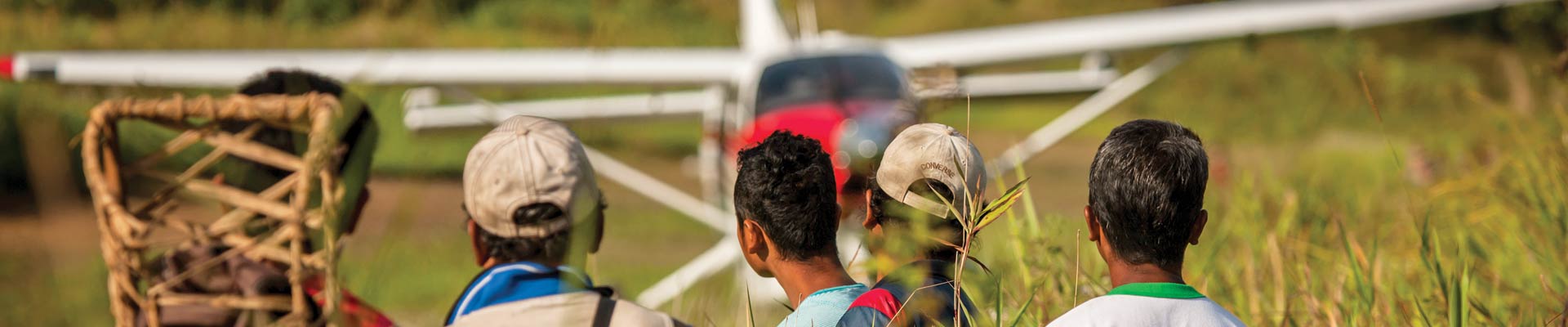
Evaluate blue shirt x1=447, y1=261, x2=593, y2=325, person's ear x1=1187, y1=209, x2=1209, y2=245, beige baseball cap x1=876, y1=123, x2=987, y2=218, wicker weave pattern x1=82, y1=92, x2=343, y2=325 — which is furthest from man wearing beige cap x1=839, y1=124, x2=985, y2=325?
wicker weave pattern x1=82, y1=92, x2=343, y2=325

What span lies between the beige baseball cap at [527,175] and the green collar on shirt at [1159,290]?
28.0 inches

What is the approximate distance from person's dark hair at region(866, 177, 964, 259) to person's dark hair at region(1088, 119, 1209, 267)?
0.23 m

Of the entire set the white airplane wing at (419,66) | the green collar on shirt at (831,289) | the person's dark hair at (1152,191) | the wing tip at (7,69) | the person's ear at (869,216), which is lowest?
the white airplane wing at (419,66)

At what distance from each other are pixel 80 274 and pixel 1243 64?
1280cm

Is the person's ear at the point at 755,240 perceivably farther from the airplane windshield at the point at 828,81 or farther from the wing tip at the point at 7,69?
the airplane windshield at the point at 828,81

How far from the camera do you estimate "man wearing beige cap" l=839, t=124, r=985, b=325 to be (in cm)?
152

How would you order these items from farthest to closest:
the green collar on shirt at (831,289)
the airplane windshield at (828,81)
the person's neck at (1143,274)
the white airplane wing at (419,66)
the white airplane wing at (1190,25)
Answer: the white airplane wing at (1190,25) < the airplane windshield at (828,81) < the white airplane wing at (419,66) < the green collar on shirt at (831,289) < the person's neck at (1143,274)

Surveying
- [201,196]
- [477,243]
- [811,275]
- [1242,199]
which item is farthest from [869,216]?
[1242,199]

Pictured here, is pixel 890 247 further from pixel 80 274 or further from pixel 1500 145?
pixel 1500 145

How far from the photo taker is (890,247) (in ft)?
4.79

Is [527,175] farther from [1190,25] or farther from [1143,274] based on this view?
[1190,25]

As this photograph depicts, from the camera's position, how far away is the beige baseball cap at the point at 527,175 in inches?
61.4

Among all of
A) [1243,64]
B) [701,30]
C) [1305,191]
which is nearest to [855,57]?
[1305,191]

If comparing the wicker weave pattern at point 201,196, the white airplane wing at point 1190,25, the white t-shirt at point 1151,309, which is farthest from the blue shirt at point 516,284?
the white airplane wing at point 1190,25
